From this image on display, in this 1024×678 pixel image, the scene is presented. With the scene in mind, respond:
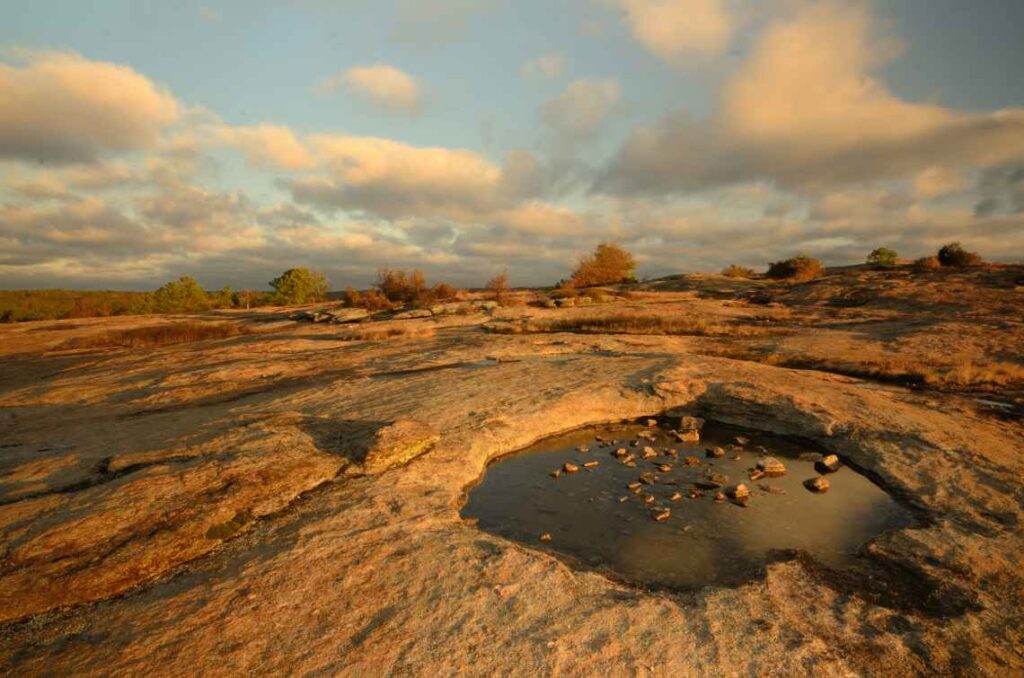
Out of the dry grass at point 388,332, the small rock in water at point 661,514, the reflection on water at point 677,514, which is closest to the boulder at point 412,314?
the dry grass at point 388,332

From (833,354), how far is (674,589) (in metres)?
12.3

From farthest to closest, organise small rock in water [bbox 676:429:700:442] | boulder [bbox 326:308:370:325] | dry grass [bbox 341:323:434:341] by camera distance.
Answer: boulder [bbox 326:308:370:325]
dry grass [bbox 341:323:434:341]
small rock in water [bbox 676:429:700:442]

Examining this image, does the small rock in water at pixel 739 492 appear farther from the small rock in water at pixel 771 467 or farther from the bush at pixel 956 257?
the bush at pixel 956 257

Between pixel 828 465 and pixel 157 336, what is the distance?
93.1ft

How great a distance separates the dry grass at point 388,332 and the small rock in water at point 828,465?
50.7 ft

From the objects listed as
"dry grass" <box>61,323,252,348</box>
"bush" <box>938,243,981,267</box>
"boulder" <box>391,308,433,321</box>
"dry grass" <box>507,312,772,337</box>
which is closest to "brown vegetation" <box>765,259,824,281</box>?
"bush" <box>938,243,981,267</box>

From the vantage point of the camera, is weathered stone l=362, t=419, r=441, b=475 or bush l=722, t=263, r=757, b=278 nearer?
weathered stone l=362, t=419, r=441, b=475

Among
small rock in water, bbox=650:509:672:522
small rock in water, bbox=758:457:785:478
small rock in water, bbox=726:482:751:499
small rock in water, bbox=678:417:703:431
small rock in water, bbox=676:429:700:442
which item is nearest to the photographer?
small rock in water, bbox=650:509:672:522

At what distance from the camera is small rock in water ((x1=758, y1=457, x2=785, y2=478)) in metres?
7.02

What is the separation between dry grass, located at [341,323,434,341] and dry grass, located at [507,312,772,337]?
4569mm

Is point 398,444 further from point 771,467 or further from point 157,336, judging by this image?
point 157,336

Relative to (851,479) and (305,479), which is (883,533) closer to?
(851,479)

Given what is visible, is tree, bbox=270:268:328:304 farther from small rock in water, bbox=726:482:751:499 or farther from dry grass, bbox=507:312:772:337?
small rock in water, bbox=726:482:751:499

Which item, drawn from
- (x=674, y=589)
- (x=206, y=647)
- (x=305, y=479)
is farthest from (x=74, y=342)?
(x=674, y=589)
